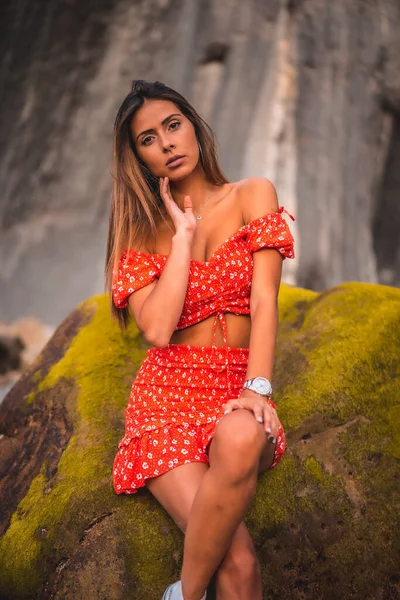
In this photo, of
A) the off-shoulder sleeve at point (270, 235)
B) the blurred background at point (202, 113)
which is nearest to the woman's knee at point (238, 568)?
the off-shoulder sleeve at point (270, 235)

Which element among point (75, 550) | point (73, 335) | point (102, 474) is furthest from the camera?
point (73, 335)

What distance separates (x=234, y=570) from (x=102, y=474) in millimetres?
680

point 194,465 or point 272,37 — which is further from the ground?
point 272,37

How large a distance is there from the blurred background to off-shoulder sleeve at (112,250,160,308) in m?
5.43

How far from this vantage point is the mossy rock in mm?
2314

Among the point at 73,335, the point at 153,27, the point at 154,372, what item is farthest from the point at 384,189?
the point at 154,372

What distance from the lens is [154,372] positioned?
2.45 metres

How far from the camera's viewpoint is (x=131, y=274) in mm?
2514

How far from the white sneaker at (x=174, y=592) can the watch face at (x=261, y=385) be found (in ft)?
1.85

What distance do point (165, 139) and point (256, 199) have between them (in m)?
0.36

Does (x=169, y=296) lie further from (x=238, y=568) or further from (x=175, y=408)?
(x=238, y=568)

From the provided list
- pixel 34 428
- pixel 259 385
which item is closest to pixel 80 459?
pixel 34 428

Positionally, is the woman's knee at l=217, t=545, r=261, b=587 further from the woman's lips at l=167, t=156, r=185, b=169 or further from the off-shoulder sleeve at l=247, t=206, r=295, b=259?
the woman's lips at l=167, t=156, r=185, b=169

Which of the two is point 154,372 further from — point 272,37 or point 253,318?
point 272,37
